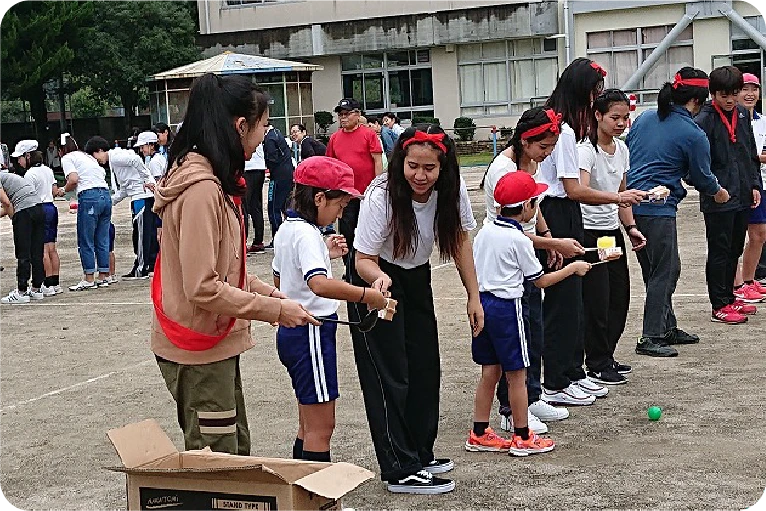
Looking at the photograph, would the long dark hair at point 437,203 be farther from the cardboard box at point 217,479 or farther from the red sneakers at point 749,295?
the red sneakers at point 749,295

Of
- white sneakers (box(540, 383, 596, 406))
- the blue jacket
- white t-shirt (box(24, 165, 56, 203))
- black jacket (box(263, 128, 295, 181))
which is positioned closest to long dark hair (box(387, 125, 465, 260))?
white sneakers (box(540, 383, 596, 406))

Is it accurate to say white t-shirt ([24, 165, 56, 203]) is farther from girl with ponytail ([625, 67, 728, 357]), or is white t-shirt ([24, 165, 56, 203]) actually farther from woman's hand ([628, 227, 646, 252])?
woman's hand ([628, 227, 646, 252])

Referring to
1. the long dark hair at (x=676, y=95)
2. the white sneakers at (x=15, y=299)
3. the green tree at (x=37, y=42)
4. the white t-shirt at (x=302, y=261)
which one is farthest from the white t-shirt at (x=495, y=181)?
the green tree at (x=37, y=42)

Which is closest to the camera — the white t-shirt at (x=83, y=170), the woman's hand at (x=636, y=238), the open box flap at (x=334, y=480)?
the open box flap at (x=334, y=480)

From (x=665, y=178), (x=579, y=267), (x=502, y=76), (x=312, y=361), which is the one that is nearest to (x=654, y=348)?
(x=665, y=178)

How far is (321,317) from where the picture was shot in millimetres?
4992

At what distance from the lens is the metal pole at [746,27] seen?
38.1m

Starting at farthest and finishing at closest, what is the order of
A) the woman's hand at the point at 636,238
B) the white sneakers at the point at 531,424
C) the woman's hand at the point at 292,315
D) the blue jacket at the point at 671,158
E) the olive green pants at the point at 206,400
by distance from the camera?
the blue jacket at the point at 671,158 < the woman's hand at the point at 636,238 < the white sneakers at the point at 531,424 < the olive green pants at the point at 206,400 < the woman's hand at the point at 292,315

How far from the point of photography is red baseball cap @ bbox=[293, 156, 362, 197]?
16.3 feet

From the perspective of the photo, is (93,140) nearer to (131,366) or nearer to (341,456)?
(131,366)

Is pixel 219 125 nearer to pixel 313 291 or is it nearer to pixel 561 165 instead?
pixel 313 291

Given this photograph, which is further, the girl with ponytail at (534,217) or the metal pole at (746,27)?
the metal pole at (746,27)

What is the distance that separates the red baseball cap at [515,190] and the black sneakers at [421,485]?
4.89 feet

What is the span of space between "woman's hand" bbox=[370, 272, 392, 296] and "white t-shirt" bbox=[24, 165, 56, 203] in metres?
8.80
